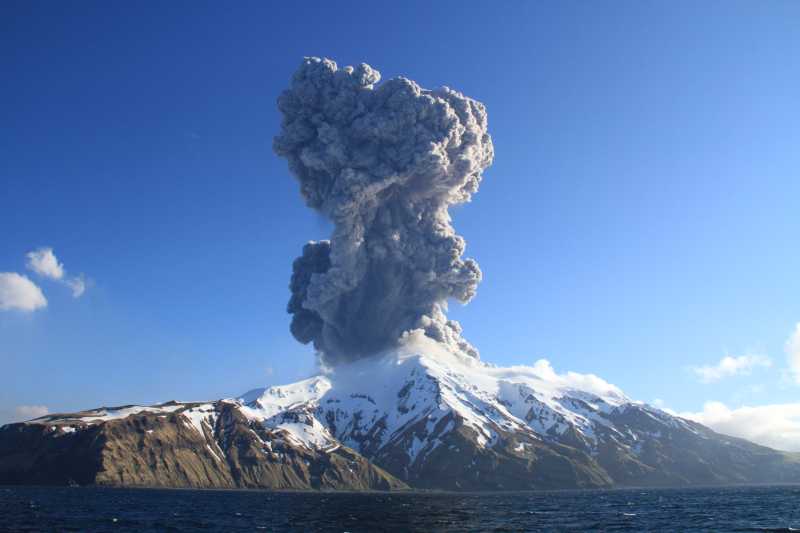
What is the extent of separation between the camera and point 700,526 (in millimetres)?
82062

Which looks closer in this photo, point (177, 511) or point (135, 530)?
point (135, 530)

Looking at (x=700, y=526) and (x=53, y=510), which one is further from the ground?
(x=53, y=510)

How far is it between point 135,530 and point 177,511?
31.2 metres

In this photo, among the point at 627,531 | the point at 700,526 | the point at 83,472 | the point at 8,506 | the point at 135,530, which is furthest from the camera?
the point at 83,472

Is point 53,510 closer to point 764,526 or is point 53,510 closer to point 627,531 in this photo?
point 627,531

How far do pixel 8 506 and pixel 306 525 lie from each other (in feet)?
171

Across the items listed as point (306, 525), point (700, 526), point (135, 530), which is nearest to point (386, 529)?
point (306, 525)

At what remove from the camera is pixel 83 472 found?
19862 cm

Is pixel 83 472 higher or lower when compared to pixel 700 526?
higher

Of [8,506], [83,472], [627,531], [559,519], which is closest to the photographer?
[627,531]

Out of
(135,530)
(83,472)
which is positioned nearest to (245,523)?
(135,530)

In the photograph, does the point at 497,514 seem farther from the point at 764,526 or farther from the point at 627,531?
the point at 764,526

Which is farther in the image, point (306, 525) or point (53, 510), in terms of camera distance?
point (53, 510)

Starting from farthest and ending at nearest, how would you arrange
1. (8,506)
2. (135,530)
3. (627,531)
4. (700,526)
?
(8,506) < (700,526) < (627,531) < (135,530)
